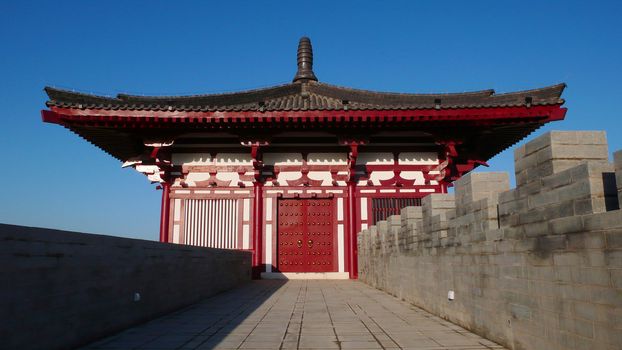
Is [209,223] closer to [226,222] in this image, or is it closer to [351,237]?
[226,222]

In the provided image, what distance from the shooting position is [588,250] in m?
3.18

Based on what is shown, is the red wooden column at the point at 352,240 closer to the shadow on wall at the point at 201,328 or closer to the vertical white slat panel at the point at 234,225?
the vertical white slat panel at the point at 234,225

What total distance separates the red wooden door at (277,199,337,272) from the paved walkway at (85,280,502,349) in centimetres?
467

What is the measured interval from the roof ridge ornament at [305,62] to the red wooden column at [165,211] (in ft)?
23.1

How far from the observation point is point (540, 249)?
3820 millimetres

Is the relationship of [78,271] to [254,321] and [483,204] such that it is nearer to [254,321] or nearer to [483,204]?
[254,321]

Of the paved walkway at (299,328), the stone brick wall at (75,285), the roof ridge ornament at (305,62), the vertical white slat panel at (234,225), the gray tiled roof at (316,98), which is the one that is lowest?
the paved walkway at (299,328)

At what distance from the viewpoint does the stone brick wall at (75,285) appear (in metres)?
3.55

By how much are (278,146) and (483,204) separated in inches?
363

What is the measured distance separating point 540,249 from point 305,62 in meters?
16.0

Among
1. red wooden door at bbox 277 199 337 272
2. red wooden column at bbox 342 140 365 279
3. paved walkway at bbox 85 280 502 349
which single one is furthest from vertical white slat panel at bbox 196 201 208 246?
paved walkway at bbox 85 280 502 349

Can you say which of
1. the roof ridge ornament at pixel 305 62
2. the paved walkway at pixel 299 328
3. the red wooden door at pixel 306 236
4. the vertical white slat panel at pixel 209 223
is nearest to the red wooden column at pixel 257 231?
the red wooden door at pixel 306 236

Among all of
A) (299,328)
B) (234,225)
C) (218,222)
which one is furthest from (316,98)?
(299,328)

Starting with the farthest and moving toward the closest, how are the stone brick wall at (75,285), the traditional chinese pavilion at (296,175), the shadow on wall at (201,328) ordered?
the traditional chinese pavilion at (296,175) → the shadow on wall at (201,328) → the stone brick wall at (75,285)
